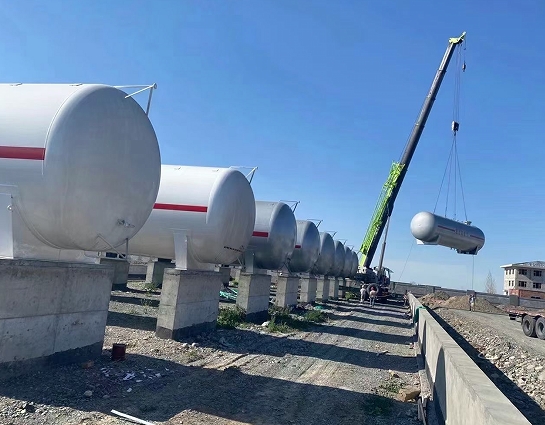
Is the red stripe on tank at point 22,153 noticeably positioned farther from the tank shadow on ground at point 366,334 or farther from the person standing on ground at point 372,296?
the person standing on ground at point 372,296

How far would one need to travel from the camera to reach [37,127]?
22.7 ft

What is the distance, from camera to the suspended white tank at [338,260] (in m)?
30.1

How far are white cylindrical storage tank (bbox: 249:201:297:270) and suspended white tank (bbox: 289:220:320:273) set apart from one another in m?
3.42

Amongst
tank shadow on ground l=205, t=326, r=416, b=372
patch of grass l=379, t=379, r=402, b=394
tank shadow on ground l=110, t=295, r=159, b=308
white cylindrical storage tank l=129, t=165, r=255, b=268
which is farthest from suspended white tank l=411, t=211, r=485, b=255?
patch of grass l=379, t=379, r=402, b=394

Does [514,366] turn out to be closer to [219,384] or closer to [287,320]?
[287,320]

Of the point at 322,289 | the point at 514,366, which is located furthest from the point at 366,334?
the point at 322,289

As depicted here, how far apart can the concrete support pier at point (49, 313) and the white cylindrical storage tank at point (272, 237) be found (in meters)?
7.98

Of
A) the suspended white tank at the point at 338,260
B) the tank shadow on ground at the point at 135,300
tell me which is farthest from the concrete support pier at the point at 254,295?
the suspended white tank at the point at 338,260

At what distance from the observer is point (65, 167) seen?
22.1 feet

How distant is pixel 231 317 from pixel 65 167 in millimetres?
8606

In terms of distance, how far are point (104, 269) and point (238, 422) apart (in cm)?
384

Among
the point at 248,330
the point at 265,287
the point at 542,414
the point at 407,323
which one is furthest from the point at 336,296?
the point at 542,414

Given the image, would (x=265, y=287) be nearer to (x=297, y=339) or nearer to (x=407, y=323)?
(x=297, y=339)

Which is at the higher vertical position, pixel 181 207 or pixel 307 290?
pixel 181 207
